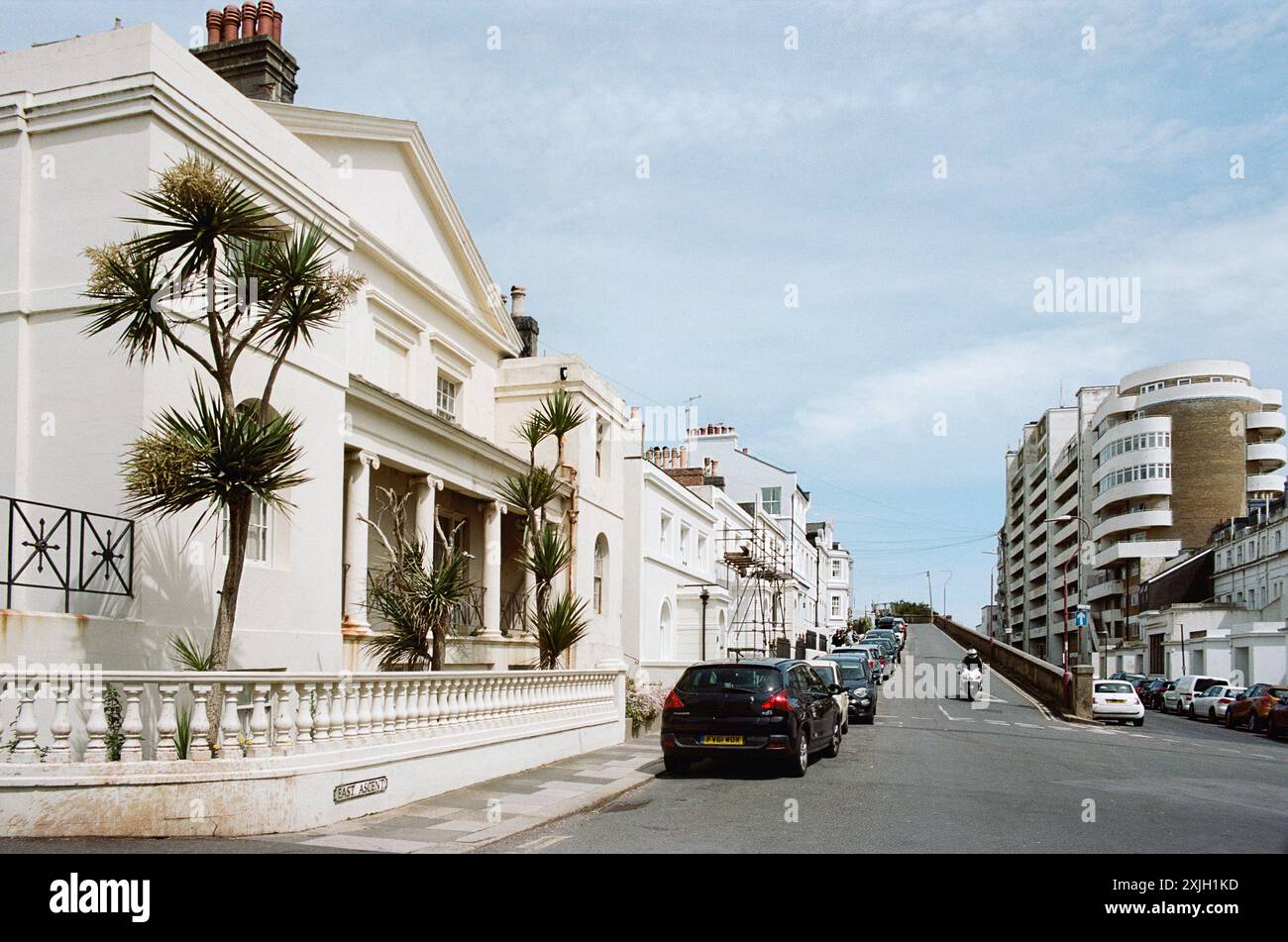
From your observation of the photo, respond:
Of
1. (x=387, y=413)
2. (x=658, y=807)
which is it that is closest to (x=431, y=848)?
(x=658, y=807)

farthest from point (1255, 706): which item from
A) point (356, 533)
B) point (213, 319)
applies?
Answer: point (213, 319)

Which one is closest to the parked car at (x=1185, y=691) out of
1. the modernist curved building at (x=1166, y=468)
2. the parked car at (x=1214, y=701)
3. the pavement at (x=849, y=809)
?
the parked car at (x=1214, y=701)

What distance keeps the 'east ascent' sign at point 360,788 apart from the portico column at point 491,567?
10.1 m

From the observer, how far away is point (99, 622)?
10609 mm

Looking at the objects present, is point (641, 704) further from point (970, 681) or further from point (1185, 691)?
point (1185, 691)

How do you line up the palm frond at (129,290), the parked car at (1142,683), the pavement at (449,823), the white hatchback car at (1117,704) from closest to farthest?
the pavement at (449,823)
the palm frond at (129,290)
the white hatchback car at (1117,704)
the parked car at (1142,683)

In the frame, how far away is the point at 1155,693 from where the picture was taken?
47219mm

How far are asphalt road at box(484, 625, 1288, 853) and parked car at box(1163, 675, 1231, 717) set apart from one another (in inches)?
808

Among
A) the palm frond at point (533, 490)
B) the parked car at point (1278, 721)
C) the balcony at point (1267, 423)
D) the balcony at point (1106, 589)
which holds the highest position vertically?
the balcony at point (1267, 423)

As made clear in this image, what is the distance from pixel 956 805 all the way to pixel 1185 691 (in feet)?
113

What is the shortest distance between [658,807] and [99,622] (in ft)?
19.2

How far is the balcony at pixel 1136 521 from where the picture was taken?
7819cm

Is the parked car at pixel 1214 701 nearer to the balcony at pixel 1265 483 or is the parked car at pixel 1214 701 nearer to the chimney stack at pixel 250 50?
the chimney stack at pixel 250 50
